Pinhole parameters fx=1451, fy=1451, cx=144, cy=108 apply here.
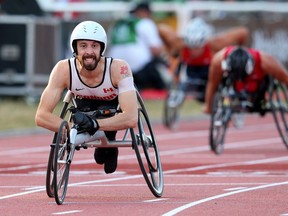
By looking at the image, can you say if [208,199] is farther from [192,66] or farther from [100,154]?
[192,66]

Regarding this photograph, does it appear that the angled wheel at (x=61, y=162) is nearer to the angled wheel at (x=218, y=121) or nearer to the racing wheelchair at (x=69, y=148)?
the racing wheelchair at (x=69, y=148)

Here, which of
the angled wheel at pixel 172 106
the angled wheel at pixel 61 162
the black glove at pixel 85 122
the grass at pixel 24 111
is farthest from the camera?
the grass at pixel 24 111

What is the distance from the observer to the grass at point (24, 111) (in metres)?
24.7

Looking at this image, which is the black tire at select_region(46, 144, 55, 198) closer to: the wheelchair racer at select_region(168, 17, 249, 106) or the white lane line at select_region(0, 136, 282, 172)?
the white lane line at select_region(0, 136, 282, 172)

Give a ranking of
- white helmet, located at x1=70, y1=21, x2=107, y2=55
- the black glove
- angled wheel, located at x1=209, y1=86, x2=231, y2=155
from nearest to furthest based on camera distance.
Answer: the black glove, white helmet, located at x1=70, y1=21, x2=107, y2=55, angled wheel, located at x1=209, y1=86, x2=231, y2=155

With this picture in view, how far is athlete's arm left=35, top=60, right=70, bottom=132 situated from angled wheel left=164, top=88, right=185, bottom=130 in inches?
435

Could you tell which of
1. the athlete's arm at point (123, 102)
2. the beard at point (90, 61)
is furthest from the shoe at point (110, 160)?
the beard at point (90, 61)

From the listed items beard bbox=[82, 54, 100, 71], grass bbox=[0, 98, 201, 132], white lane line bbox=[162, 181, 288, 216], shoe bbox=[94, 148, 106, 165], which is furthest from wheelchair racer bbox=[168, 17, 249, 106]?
beard bbox=[82, 54, 100, 71]

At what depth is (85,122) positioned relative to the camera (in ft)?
41.2

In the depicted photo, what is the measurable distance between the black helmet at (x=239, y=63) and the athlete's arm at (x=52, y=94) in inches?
240

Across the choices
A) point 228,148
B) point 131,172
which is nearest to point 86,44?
point 131,172

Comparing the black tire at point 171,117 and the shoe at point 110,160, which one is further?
the black tire at point 171,117

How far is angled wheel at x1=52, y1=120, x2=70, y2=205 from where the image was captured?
39.8ft

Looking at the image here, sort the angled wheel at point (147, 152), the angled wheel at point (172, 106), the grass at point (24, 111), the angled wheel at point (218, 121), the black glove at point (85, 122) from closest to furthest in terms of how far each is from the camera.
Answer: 1. the black glove at point (85, 122)
2. the angled wheel at point (147, 152)
3. the angled wheel at point (218, 121)
4. the angled wheel at point (172, 106)
5. the grass at point (24, 111)
